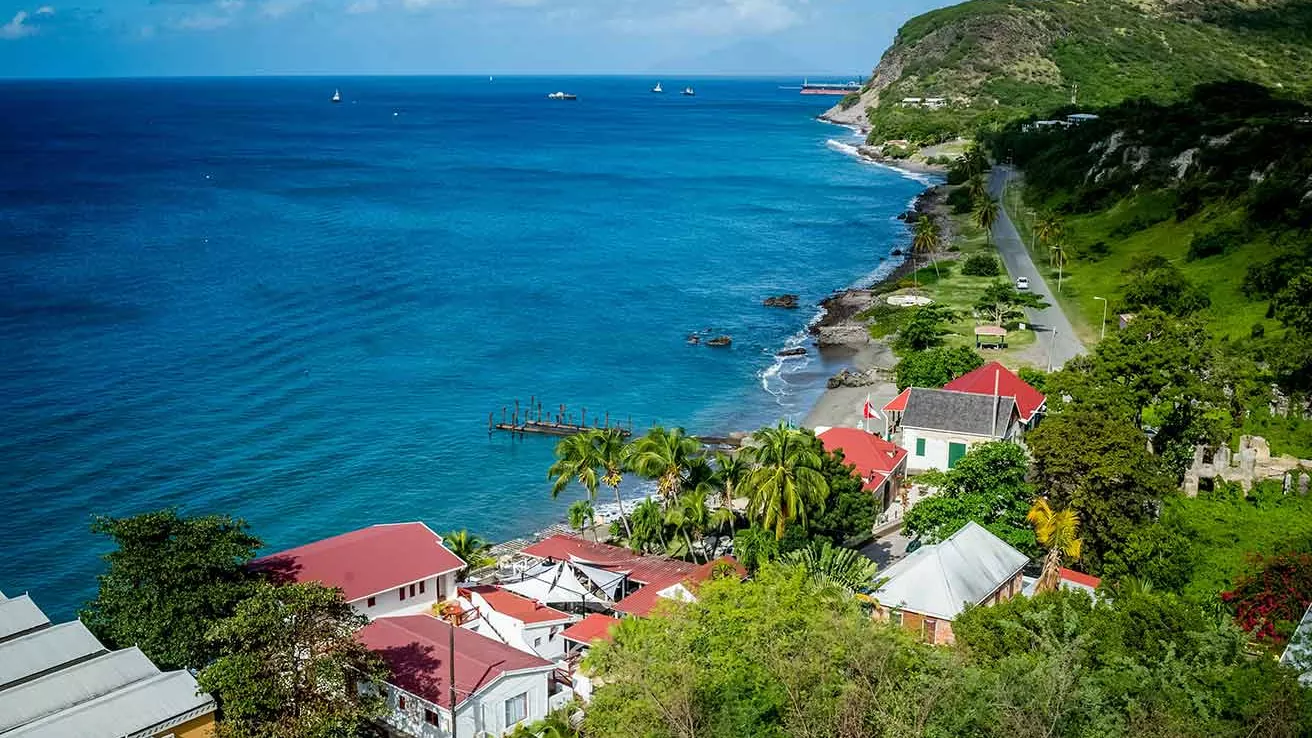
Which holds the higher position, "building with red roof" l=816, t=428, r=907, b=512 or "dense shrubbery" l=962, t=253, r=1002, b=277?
"dense shrubbery" l=962, t=253, r=1002, b=277

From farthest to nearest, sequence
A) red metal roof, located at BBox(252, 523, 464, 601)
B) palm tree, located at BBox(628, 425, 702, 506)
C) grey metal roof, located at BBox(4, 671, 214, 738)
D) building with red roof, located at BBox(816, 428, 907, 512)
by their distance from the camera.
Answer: building with red roof, located at BBox(816, 428, 907, 512) < palm tree, located at BBox(628, 425, 702, 506) < red metal roof, located at BBox(252, 523, 464, 601) < grey metal roof, located at BBox(4, 671, 214, 738)

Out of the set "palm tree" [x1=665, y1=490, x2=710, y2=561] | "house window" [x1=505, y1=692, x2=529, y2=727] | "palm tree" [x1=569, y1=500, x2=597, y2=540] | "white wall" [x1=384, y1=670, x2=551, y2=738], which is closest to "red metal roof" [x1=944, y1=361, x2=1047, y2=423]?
"palm tree" [x1=665, y1=490, x2=710, y2=561]

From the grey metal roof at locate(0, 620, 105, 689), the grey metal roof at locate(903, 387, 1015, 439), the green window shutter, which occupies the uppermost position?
the grey metal roof at locate(903, 387, 1015, 439)

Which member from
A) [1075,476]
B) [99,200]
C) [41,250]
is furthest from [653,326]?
[99,200]

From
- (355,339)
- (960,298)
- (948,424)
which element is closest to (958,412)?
(948,424)

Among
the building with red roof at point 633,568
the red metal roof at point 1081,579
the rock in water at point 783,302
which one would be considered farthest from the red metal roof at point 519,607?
the rock in water at point 783,302

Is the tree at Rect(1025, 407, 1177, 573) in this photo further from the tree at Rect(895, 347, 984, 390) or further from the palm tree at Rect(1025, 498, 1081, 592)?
the tree at Rect(895, 347, 984, 390)
